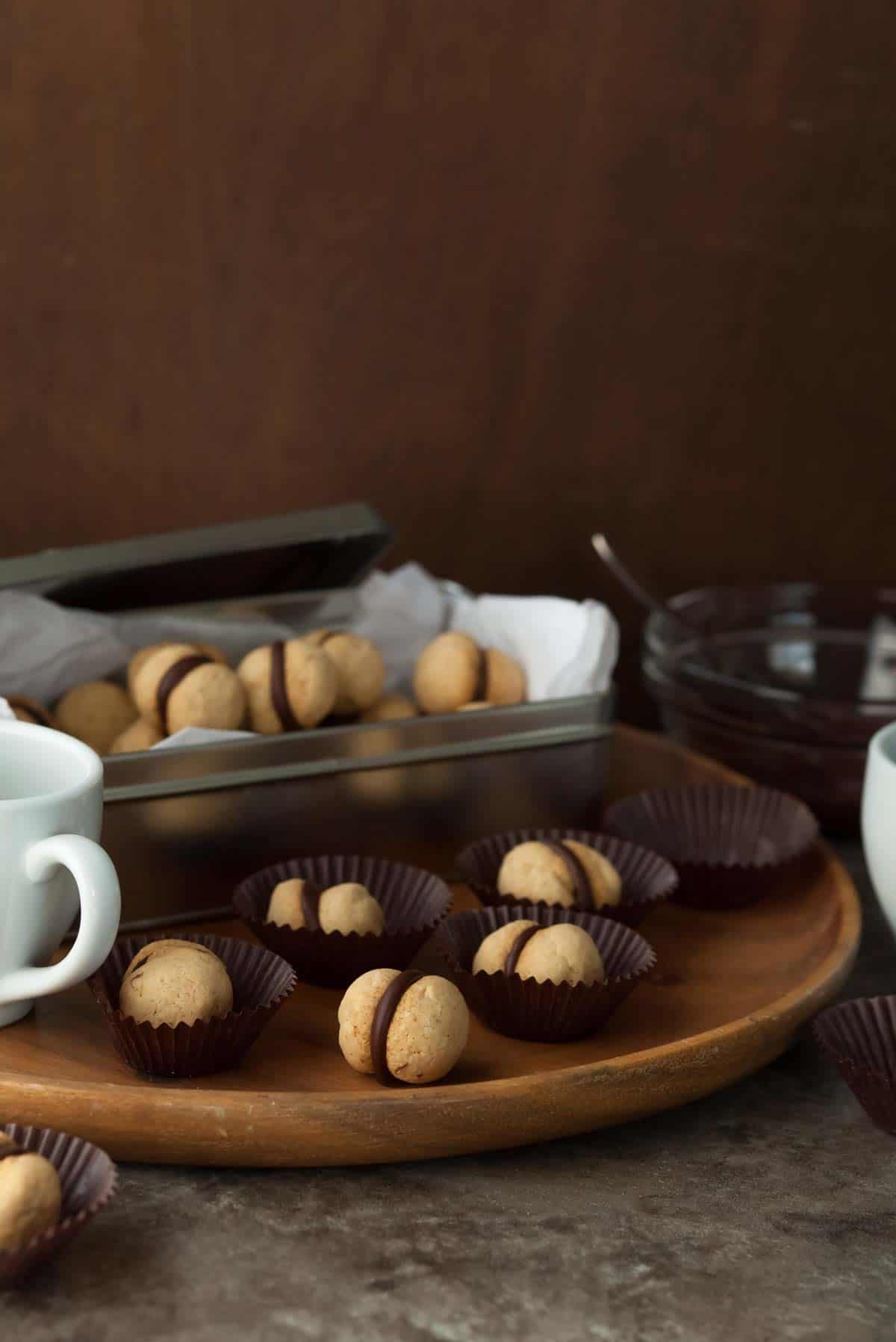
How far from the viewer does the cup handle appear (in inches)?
28.5

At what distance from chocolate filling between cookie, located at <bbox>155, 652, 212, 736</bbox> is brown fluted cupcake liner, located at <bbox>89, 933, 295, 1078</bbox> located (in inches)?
7.9

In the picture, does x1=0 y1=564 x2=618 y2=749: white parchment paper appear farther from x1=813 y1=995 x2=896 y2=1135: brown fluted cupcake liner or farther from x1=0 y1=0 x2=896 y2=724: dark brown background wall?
x1=813 y1=995 x2=896 y2=1135: brown fluted cupcake liner

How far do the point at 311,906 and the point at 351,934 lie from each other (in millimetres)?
32

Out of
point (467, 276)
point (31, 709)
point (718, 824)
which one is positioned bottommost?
point (718, 824)

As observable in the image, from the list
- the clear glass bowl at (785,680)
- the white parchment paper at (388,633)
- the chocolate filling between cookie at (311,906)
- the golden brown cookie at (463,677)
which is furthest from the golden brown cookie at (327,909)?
the clear glass bowl at (785,680)

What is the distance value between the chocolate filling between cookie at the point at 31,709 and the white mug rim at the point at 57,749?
0.11 m

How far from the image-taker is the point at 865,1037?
834 millimetres

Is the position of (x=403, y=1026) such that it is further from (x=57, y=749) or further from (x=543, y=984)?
Result: (x=57, y=749)

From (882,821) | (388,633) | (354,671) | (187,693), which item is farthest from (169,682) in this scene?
(882,821)

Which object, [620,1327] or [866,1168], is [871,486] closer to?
[866,1168]

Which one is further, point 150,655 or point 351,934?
point 150,655

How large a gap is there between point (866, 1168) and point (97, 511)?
771mm

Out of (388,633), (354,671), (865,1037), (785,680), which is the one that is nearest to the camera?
(865,1037)

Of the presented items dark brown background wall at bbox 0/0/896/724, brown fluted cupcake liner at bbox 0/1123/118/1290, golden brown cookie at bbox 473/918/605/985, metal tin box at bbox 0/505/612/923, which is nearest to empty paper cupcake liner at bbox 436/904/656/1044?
golden brown cookie at bbox 473/918/605/985
